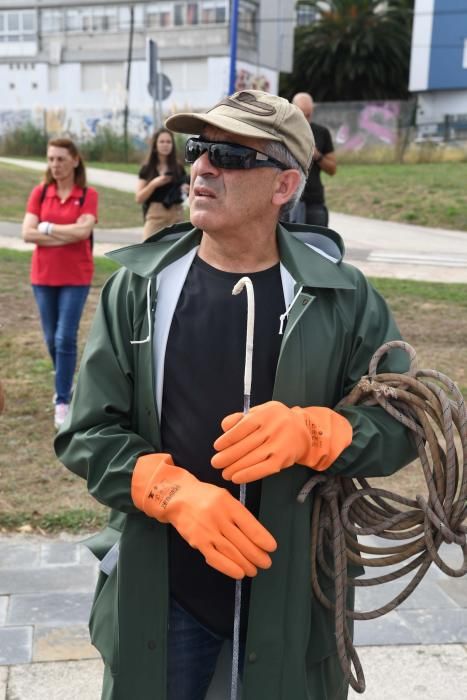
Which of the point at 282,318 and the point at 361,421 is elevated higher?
the point at 282,318

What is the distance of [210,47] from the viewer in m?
42.3

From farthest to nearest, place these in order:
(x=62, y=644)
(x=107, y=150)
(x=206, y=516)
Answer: (x=107, y=150) → (x=62, y=644) → (x=206, y=516)

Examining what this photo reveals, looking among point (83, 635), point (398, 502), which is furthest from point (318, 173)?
point (398, 502)

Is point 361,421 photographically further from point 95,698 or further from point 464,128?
point 464,128

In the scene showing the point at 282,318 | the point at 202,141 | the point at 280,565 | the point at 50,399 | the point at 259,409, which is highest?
the point at 202,141

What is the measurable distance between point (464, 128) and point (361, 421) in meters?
31.8

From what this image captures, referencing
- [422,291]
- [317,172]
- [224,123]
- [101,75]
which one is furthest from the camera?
[101,75]

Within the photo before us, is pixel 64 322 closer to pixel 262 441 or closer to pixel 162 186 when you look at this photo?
pixel 162 186

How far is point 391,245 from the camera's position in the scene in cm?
1453

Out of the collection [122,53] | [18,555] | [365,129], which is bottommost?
[18,555]

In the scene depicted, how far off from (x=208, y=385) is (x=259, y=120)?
0.61m

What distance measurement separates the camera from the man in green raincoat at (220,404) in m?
1.95

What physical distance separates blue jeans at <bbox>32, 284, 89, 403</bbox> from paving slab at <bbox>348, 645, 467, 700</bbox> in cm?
295

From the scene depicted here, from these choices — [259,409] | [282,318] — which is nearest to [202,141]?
[282,318]
